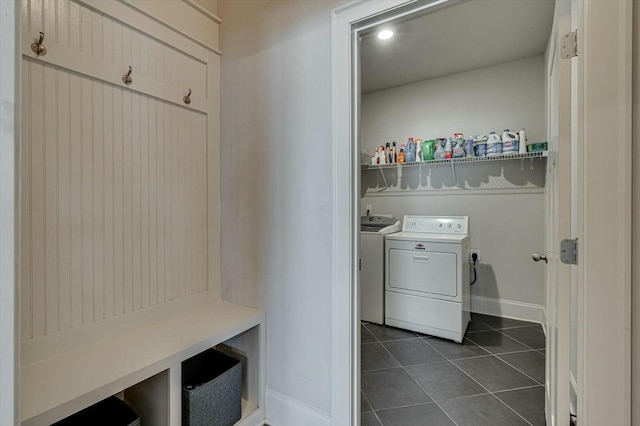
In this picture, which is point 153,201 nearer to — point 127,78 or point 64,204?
point 64,204

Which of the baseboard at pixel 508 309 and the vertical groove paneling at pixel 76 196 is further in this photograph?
the baseboard at pixel 508 309

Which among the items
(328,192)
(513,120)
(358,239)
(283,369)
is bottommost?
(283,369)

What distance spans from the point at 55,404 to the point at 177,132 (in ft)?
4.08

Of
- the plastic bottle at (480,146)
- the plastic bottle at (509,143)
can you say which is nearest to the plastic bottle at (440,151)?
the plastic bottle at (480,146)

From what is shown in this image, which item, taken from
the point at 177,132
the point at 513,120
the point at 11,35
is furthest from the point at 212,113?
the point at 513,120

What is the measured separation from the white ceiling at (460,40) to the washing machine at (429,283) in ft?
5.20

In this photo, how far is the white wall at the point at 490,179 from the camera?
2.93 meters

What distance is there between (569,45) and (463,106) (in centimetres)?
246

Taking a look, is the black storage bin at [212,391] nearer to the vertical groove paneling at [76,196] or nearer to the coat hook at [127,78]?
the vertical groove paneling at [76,196]

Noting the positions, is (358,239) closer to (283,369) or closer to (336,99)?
(336,99)

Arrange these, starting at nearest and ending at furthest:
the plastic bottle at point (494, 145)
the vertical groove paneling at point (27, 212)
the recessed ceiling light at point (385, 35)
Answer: the vertical groove paneling at point (27, 212) < the recessed ceiling light at point (385, 35) < the plastic bottle at point (494, 145)

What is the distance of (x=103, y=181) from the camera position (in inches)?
53.6

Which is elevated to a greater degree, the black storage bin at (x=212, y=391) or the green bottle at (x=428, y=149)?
the green bottle at (x=428, y=149)

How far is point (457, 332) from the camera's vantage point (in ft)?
8.43
